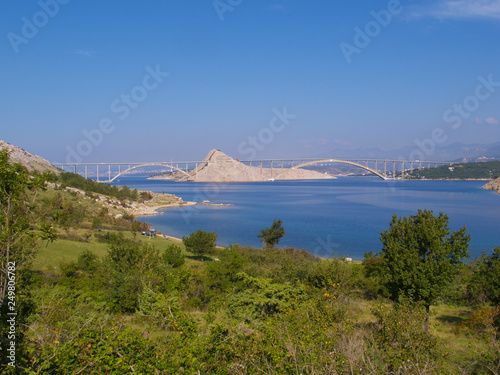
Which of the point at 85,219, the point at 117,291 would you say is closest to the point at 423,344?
the point at 117,291

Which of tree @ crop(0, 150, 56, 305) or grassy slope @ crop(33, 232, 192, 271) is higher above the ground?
tree @ crop(0, 150, 56, 305)

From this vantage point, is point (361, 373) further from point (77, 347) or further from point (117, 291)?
point (117, 291)

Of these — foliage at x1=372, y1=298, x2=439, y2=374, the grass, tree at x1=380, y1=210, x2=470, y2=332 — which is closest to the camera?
foliage at x1=372, y1=298, x2=439, y2=374

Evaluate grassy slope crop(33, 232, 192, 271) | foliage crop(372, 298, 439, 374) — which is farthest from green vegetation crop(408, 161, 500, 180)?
foliage crop(372, 298, 439, 374)

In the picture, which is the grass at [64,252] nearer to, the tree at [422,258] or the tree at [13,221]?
the tree at [13,221]

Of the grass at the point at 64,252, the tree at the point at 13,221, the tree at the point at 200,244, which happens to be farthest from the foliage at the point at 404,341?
the tree at the point at 200,244

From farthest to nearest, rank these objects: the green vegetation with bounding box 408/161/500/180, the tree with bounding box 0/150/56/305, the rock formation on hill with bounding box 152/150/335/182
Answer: the rock formation on hill with bounding box 152/150/335/182 < the green vegetation with bounding box 408/161/500/180 < the tree with bounding box 0/150/56/305

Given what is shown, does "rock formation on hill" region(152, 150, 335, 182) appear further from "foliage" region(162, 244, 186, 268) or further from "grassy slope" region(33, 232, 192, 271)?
"foliage" region(162, 244, 186, 268)
